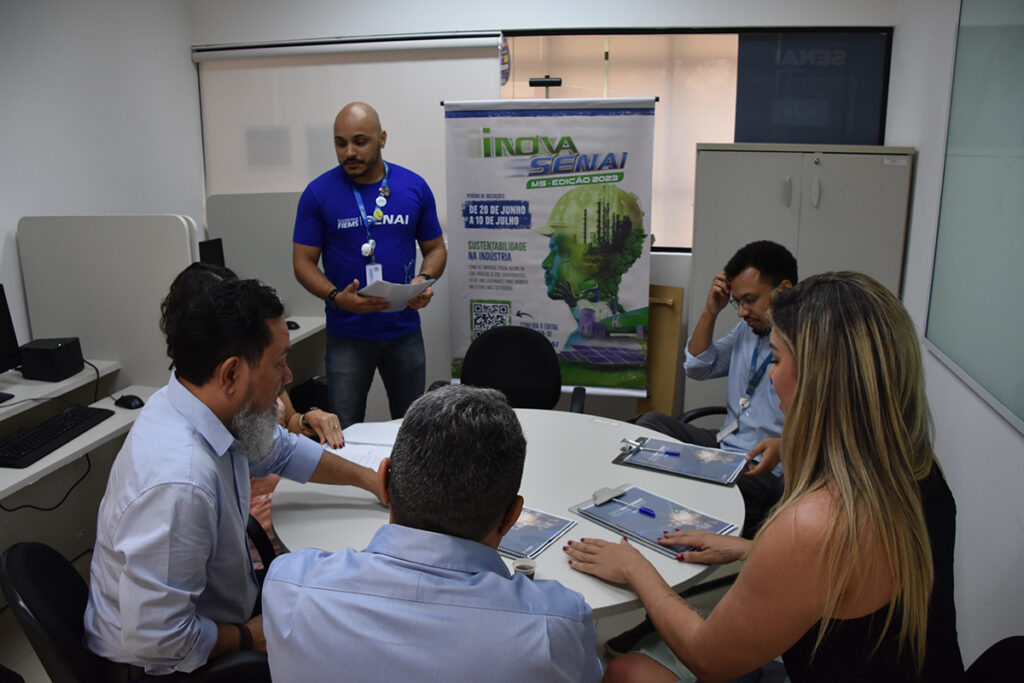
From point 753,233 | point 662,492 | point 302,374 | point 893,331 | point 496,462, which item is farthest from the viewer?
point 302,374

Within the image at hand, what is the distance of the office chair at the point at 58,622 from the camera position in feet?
4.14

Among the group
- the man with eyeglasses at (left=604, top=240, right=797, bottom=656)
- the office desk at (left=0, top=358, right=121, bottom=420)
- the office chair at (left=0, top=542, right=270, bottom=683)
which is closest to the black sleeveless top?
the man with eyeglasses at (left=604, top=240, right=797, bottom=656)

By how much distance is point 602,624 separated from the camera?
2.62 metres

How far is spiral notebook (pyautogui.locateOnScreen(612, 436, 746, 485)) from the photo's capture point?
2.02 meters

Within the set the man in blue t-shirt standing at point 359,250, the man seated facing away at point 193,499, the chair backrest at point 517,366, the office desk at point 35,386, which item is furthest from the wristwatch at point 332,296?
the man seated facing away at point 193,499

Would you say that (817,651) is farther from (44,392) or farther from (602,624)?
(44,392)

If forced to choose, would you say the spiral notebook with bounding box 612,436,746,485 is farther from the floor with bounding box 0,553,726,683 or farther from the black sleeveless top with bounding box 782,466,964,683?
the black sleeveless top with bounding box 782,466,964,683

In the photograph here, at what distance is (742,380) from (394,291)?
1.40m

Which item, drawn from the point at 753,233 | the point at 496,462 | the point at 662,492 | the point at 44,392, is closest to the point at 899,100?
the point at 753,233

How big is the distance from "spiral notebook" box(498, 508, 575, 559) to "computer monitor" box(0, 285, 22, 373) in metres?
2.21

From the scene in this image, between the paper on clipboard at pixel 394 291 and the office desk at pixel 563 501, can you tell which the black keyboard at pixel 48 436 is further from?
the paper on clipboard at pixel 394 291

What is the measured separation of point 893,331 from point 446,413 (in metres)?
0.76

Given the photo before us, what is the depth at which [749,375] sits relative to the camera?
2629 millimetres

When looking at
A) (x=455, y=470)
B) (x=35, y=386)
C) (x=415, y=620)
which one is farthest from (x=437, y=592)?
(x=35, y=386)
